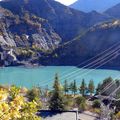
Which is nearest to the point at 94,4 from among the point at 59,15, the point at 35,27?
the point at 59,15

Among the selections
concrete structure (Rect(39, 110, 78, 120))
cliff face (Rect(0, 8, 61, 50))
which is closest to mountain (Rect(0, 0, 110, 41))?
cliff face (Rect(0, 8, 61, 50))

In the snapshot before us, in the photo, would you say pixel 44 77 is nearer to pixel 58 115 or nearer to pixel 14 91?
pixel 58 115

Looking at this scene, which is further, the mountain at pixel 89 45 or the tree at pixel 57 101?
the mountain at pixel 89 45

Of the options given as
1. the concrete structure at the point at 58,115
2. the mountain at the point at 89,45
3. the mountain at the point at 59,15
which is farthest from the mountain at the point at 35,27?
the concrete structure at the point at 58,115

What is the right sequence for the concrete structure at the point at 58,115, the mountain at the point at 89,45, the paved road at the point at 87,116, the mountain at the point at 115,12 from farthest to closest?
1. the mountain at the point at 115,12
2. the mountain at the point at 89,45
3. the paved road at the point at 87,116
4. the concrete structure at the point at 58,115

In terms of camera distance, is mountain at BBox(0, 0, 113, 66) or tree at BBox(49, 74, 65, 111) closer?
tree at BBox(49, 74, 65, 111)

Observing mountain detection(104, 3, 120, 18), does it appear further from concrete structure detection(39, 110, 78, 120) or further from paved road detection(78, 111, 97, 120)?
concrete structure detection(39, 110, 78, 120)

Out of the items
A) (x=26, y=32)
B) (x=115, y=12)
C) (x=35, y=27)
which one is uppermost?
(x=115, y=12)

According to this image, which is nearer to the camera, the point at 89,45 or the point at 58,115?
the point at 58,115

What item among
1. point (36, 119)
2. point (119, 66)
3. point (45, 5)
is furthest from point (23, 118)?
point (45, 5)

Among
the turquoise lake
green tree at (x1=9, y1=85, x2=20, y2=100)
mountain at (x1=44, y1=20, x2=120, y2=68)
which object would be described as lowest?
green tree at (x1=9, y1=85, x2=20, y2=100)

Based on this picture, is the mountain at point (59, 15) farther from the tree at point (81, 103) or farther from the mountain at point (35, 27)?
the tree at point (81, 103)

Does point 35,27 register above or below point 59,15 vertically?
below

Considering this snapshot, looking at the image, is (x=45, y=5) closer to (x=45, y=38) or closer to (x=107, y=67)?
(x=45, y=38)
